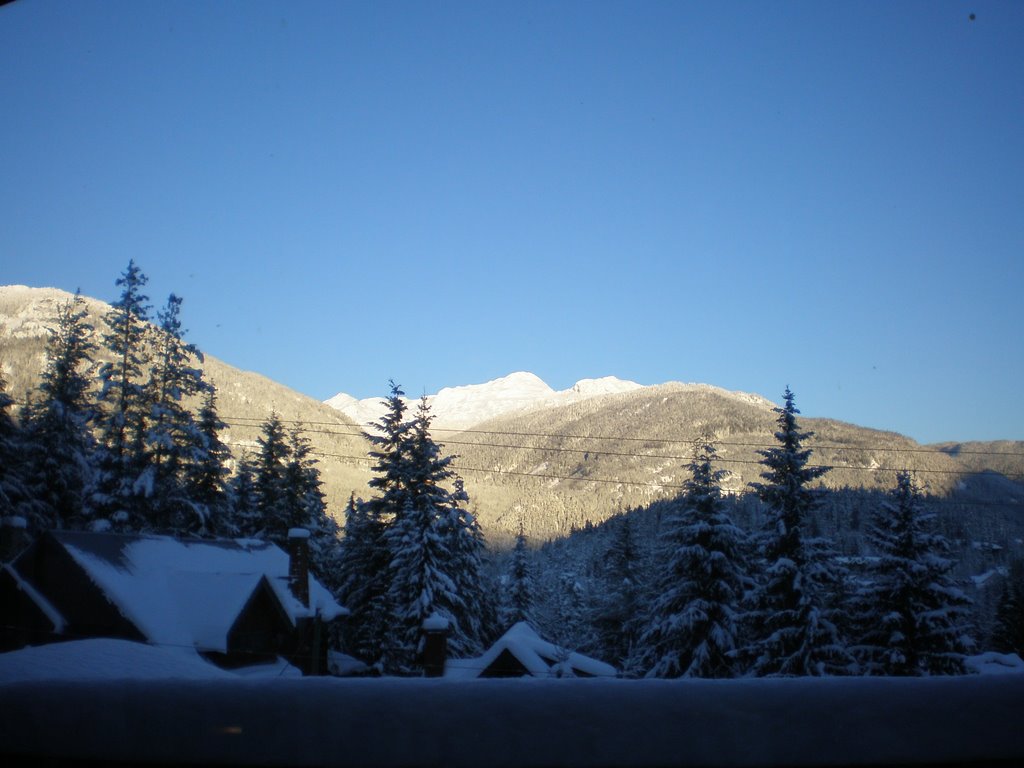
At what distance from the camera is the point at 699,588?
83.4ft

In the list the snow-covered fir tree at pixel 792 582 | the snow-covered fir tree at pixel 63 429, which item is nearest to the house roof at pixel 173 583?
the snow-covered fir tree at pixel 63 429

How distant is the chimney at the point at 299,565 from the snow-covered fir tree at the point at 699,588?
36.6 feet

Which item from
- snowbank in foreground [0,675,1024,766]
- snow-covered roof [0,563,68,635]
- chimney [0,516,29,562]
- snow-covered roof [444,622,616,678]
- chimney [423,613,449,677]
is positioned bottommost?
snow-covered roof [444,622,616,678]

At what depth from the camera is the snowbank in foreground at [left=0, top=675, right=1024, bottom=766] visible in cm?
227

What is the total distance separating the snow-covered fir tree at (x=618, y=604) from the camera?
36.0 metres

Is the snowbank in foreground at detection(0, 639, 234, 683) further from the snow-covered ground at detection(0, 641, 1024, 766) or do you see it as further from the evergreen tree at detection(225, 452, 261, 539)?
the evergreen tree at detection(225, 452, 261, 539)

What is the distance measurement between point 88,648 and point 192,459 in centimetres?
2543

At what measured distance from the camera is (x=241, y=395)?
593 feet

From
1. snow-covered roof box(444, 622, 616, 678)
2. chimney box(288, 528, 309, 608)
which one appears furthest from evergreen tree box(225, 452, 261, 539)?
snow-covered roof box(444, 622, 616, 678)

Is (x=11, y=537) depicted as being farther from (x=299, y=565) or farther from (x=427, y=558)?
(x=427, y=558)

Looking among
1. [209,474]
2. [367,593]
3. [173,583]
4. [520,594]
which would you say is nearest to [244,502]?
[209,474]

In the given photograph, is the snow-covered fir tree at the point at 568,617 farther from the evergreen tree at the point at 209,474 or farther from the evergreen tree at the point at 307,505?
the evergreen tree at the point at 209,474

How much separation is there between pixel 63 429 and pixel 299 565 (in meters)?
14.6

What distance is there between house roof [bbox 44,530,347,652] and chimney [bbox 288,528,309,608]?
1095 mm
